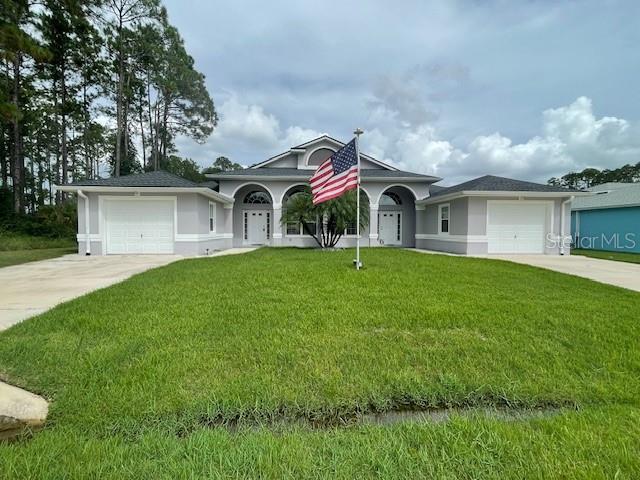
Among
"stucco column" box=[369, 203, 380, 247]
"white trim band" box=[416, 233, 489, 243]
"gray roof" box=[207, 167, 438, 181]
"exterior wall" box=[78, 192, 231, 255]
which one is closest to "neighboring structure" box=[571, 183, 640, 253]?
"white trim band" box=[416, 233, 489, 243]

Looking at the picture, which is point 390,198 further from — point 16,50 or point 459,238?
point 16,50

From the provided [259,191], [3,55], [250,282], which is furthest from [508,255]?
[3,55]

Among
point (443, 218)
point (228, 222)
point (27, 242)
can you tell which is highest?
point (443, 218)

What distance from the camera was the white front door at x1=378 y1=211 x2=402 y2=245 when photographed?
19.8 metres

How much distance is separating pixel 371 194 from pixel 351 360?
50.8ft

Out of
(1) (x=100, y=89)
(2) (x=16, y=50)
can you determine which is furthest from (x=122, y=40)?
(2) (x=16, y=50)

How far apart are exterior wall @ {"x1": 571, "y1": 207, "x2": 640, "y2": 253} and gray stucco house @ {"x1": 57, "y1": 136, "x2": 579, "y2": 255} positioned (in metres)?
6.13

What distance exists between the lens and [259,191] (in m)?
19.4

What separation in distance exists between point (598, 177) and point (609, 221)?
41.6 meters

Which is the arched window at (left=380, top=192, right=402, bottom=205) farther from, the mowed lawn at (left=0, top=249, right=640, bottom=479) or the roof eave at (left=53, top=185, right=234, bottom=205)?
the mowed lawn at (left=0, top=249, right=640, bottom=479)

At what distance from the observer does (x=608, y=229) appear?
748 inches

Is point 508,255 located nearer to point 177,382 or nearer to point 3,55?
point 177,382

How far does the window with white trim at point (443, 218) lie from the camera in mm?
16297

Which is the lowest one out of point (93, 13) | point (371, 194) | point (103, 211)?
point (103, 211)
